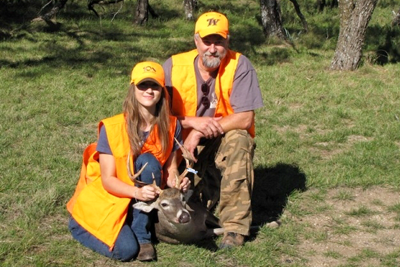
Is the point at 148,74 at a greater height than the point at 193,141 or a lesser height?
greater

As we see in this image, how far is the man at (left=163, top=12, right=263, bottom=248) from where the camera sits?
5.13 meters

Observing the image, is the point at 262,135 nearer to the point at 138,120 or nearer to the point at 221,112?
the point at 221,112

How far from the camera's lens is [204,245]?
5.07 m

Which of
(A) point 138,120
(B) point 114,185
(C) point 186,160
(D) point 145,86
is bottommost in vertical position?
(B) point 114,185

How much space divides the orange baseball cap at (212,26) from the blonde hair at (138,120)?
61 cm

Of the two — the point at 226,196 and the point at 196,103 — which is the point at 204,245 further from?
the point at 196,103

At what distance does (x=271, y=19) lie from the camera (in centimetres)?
1228

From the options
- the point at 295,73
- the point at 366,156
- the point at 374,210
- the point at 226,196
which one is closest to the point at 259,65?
the point at 295,73

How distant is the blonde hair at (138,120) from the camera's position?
15.8ft

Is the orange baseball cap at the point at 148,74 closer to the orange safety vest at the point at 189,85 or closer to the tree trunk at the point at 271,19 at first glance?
the orange safety vest at the point at 189,85

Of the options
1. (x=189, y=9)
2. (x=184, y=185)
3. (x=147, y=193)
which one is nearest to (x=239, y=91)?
(x=184, y=185)

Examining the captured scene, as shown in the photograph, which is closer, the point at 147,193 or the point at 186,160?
the point at 147,193

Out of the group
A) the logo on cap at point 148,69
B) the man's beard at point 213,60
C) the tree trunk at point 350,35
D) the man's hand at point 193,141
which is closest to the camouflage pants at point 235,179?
the man's hand at point 193,141

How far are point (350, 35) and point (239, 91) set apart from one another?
5484mm
